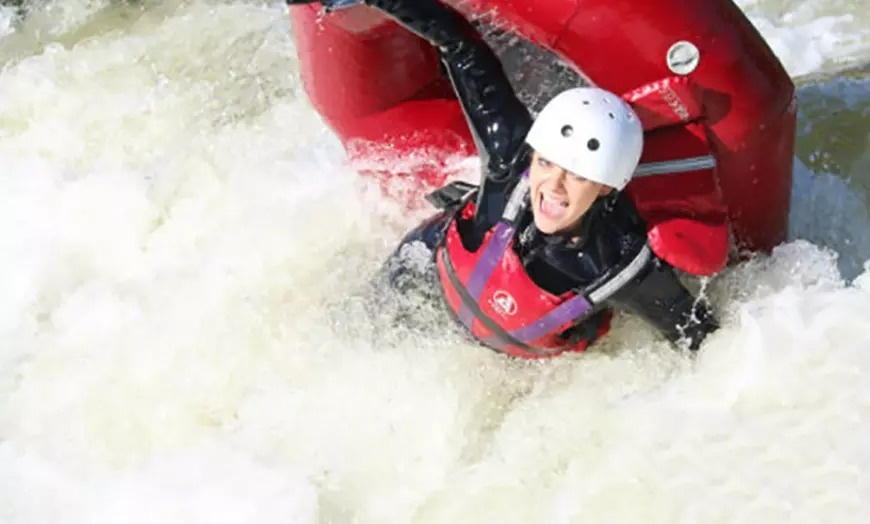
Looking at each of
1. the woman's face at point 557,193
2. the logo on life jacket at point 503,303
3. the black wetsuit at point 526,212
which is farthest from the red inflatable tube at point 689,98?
the logo on life jacket at point 503,303

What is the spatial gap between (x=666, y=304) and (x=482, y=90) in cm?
55

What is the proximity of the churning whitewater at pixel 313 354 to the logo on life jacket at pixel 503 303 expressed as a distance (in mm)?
289

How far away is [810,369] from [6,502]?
1786 mm

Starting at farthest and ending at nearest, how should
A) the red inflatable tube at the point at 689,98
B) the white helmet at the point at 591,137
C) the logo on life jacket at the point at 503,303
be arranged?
the logo on life jacket at the point at 503,303
the red inflatable tube at the point at 689,98
the white helmet at the point at 591,137

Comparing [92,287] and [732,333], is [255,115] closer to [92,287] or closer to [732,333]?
[92,287]

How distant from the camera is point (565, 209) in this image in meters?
1.83

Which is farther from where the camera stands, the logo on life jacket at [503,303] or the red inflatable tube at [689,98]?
the logo on life jacket at [503,303]

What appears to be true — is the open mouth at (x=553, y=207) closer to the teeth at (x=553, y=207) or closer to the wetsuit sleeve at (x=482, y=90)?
the teeth at (x=553, y=207)

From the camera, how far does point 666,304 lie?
2012 mm

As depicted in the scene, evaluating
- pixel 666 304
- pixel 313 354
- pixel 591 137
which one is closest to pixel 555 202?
pixel 591 137

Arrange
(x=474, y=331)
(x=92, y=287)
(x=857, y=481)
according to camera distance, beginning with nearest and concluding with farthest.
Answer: (x=857, y=481)
(x=474, y=331)
(x=92, y=287)

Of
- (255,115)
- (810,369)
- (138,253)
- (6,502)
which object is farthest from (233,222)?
(810,369)

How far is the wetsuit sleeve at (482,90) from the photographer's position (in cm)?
192

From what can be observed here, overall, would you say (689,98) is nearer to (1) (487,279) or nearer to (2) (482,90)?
(2) (482,90)
